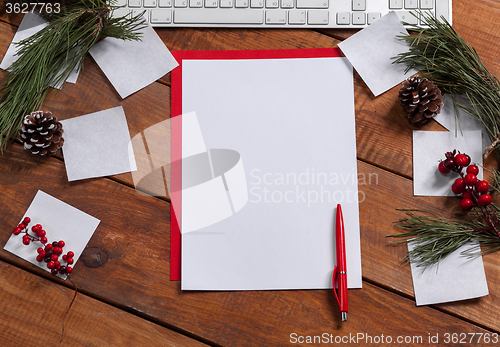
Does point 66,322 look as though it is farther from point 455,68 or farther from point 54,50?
point 455,68

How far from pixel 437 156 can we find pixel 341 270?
277 millimetres

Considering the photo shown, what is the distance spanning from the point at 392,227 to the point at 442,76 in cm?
29

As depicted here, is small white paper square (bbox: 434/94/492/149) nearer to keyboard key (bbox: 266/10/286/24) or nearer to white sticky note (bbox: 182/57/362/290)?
white sticky note (bbox: 182/57/362/290)

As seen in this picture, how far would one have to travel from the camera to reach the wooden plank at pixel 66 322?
59 cm

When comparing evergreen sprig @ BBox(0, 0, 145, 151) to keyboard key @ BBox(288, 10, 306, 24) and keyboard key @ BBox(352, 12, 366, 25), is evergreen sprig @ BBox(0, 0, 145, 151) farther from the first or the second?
keyboard key @ BBox(352, 12, 366, 25)

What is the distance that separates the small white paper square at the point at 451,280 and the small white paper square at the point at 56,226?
600 millimetres

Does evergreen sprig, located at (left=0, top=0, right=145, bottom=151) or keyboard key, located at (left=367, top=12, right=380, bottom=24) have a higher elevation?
keyboard key, located at (left=367, top=12, right=380, bottom=24)

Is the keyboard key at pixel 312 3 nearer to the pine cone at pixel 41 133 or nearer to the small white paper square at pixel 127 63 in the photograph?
the small white paper square at pixel 127 63

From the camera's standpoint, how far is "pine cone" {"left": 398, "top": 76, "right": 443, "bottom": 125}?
58cm

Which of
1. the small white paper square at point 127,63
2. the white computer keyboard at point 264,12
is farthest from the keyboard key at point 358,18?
the small white paper square at point 127,63

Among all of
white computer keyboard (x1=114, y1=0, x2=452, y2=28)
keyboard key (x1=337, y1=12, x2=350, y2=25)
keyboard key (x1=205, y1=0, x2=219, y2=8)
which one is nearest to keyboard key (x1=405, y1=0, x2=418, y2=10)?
white computer keyboard (x1=114, y1=0, x2=452, y2=28)

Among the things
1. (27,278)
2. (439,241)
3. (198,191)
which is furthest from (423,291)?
(27,278)

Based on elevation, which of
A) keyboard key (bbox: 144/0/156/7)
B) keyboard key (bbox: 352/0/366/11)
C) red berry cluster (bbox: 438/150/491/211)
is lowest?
red berry cluster (bbox: 438/150/491/211)

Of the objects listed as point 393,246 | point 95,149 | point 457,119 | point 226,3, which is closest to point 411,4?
point 457,119
